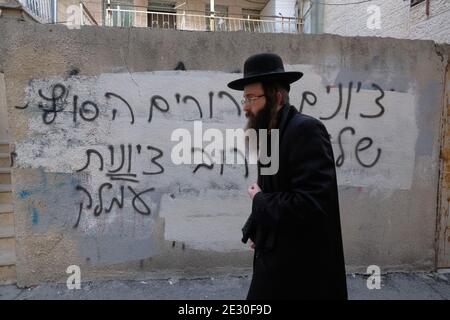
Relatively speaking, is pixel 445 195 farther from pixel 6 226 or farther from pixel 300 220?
pixel 6 226

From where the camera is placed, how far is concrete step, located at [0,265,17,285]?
3.51 meters

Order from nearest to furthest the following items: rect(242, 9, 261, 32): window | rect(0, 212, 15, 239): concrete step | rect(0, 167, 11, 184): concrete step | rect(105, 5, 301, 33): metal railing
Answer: rect(0, 212, 15, 239): concrete step
rect(0, 167, 11, 184): concrete step
rect(105, 5, 301, 33): metal railing
rect(242, 9, 261, 32): window

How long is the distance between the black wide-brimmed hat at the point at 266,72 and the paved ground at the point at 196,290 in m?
2.35

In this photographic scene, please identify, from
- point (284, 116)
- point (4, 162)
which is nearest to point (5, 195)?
point (4, 162)

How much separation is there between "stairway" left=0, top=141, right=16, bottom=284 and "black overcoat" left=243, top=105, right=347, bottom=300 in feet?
9.39

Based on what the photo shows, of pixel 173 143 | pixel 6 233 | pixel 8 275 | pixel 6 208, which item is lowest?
pixel 8 275

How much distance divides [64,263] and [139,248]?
0.73m

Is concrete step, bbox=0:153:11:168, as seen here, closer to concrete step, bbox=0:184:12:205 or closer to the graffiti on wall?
concrete step, bbox=0:184:12:205

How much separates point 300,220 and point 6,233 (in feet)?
10.9

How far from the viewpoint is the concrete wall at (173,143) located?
339 cm

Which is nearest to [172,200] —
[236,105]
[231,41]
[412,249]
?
[236,105]

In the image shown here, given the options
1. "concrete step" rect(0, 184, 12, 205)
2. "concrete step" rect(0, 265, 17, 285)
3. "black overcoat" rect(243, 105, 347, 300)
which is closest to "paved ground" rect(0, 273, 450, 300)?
"concrete step" rect(0, 265, 17, 285)

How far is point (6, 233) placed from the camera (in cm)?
367

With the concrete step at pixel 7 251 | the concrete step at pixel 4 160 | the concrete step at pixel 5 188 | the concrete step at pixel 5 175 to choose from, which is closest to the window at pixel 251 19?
the concrete step at pixel 4 160
